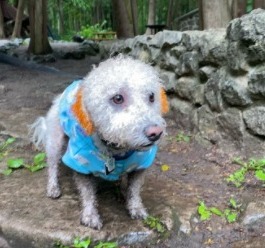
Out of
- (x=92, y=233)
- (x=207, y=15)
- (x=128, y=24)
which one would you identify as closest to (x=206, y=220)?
(x=92, y=233)

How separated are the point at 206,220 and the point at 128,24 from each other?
21.7ft

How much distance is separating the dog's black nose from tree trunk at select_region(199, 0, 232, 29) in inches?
110

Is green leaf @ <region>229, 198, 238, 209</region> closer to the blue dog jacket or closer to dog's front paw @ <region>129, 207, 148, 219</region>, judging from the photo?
dog's front paw @ <region>129, 207, 148, 219</region>

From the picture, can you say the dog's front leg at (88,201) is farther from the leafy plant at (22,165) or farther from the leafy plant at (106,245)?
the leafy plant at (22,165)

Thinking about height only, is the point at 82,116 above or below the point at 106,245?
above

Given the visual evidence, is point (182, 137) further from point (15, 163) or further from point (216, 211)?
point (15, 163)

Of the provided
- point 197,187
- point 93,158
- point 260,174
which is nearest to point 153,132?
point 93,158

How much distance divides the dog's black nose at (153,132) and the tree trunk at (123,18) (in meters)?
6.96

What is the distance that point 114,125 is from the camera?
2.14m

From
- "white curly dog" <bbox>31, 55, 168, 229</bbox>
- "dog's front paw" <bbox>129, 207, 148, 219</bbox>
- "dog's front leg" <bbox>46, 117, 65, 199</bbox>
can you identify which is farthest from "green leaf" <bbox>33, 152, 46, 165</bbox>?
"dog's front paw" <bbox>129, 207, 148, 219</bbox>

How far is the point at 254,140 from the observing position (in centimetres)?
344

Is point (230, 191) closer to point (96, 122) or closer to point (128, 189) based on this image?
point (128, 189)

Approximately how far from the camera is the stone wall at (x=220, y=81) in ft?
11.1

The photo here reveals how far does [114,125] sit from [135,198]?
2.46ft
